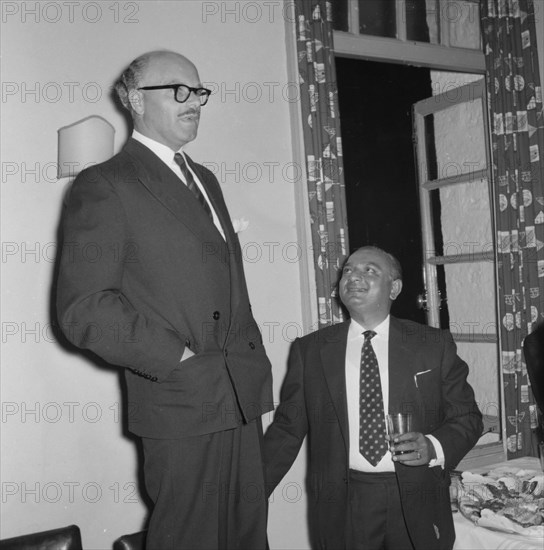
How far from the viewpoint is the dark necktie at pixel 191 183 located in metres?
1.79

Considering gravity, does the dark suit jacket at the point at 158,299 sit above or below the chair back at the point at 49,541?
above

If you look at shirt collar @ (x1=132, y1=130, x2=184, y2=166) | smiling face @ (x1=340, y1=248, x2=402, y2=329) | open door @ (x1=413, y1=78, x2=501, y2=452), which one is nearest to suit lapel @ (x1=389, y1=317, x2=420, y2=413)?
smiling face @ (x1=340, y1=248, x2=402, y2=329)

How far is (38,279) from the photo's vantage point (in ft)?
9.41

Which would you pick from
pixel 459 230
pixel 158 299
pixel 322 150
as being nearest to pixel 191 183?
pixel 158 299

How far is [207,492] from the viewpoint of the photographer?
1.62 metres

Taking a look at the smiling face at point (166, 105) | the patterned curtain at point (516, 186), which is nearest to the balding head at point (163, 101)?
the smiling face at point (166, 105)

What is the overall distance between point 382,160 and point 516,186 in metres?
1.67

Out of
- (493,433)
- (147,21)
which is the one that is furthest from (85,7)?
(493,433)

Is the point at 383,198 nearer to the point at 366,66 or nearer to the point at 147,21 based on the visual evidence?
the point at 366,66

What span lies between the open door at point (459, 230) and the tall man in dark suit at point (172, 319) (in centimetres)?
280

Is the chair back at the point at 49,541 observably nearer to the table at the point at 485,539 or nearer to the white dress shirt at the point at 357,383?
the white dress shirt at the point at 357,383

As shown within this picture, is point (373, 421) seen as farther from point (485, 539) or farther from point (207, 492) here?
point (207, 492)

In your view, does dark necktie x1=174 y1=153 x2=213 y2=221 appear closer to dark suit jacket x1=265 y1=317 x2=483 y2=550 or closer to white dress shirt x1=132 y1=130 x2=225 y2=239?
white dress shirt x1=132 y1=130 x2=225 y2=239

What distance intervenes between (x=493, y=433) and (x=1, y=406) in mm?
2928
